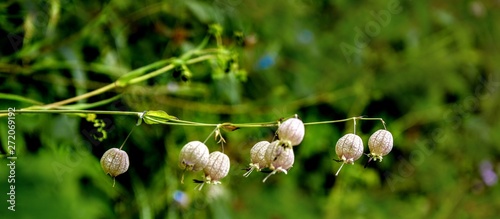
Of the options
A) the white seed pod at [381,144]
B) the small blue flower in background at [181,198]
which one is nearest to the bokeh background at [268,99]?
the small blue flower in background at [181,198]

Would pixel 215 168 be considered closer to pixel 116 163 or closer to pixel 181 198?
pixel 116 163

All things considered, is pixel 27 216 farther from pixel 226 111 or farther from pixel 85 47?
pixel 226 111

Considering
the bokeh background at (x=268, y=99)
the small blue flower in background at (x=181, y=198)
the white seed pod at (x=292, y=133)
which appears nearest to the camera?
the white seed pod at (x=292, y=133)

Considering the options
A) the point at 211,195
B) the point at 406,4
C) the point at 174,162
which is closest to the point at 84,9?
the point at 174,162

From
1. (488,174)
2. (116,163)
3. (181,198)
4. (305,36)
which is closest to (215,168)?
(116,163)

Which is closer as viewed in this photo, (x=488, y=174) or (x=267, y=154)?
(x=267, y=154)

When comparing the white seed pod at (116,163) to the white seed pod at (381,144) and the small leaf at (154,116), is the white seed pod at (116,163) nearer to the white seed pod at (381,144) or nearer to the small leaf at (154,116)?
the small leaf at (154,116)

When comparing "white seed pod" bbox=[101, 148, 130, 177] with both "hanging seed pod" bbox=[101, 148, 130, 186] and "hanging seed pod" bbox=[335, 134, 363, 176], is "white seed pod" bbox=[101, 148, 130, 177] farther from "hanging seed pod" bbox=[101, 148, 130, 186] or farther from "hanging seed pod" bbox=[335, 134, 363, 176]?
"hanging seed pod" bbox=[335, 134, 363, 176]

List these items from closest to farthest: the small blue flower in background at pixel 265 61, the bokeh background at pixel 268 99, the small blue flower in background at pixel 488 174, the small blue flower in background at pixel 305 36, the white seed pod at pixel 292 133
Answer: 1. the white seed pod at pixel 292 133
2. the bokeh background at pixel 268 99
3. the small blue flower in background at pixel 265 61
4. the small blue flower in background at pixel 305 36
5. the small blue flower in background at pixel 488 174
